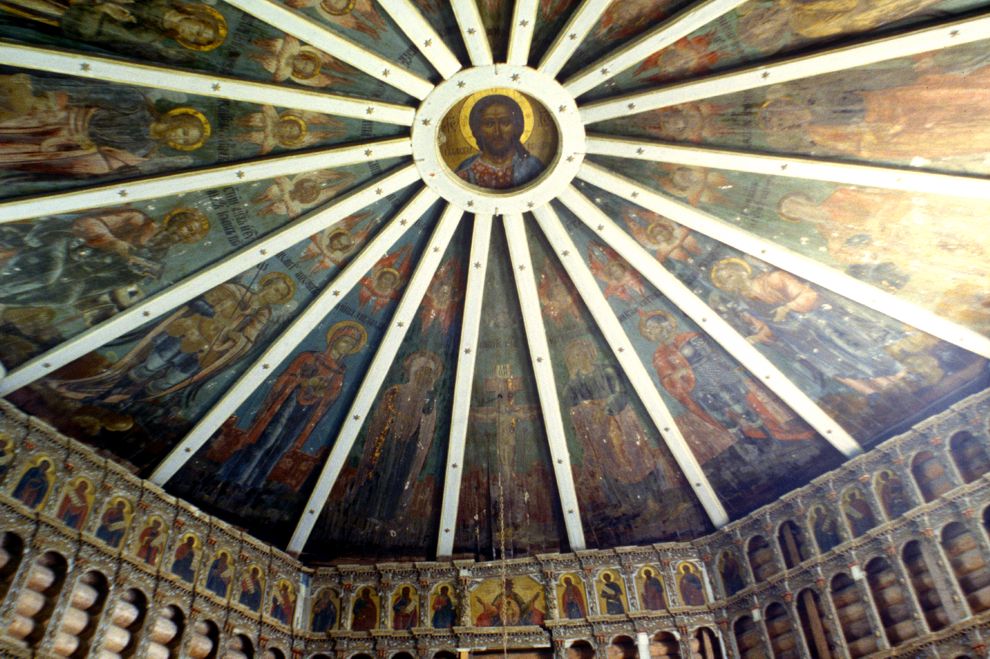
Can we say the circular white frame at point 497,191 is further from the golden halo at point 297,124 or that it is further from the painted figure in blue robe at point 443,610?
the painted figure in blue robe at point 443,610

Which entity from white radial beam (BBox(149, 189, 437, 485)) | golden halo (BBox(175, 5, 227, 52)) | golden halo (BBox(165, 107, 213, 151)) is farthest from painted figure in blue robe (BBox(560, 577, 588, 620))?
golden halo (BBox(175, 5, 227, 52))

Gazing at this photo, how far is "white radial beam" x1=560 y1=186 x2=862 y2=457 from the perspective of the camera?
14898mm

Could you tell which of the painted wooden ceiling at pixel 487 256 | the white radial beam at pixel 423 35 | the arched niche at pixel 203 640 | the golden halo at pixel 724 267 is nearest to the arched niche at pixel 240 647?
the arched niche at pixel 203 640

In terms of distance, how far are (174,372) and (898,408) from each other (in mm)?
12462

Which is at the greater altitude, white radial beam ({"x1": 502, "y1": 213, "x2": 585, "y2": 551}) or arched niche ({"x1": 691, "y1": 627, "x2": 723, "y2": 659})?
white radial beam ({"x1": 502, "y1": 213, "x2": 585, "y2": 551})

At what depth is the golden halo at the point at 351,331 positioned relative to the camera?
1560cm

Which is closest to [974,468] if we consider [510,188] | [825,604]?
[825,604]

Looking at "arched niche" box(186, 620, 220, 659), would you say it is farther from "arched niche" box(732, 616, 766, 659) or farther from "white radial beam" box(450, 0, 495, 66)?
"white radial beam" box(450, 0, 495, 66)

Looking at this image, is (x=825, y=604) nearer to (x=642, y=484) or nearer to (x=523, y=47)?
(x=642, y=484)

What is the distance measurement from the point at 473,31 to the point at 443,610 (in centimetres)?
1031

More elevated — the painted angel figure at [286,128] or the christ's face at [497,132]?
the christ's face at [497,132]

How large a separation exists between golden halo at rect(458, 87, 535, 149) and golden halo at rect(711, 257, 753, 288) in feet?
13.3

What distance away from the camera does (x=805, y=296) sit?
14.5 metres

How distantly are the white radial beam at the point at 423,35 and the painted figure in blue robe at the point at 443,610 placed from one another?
9.43m
